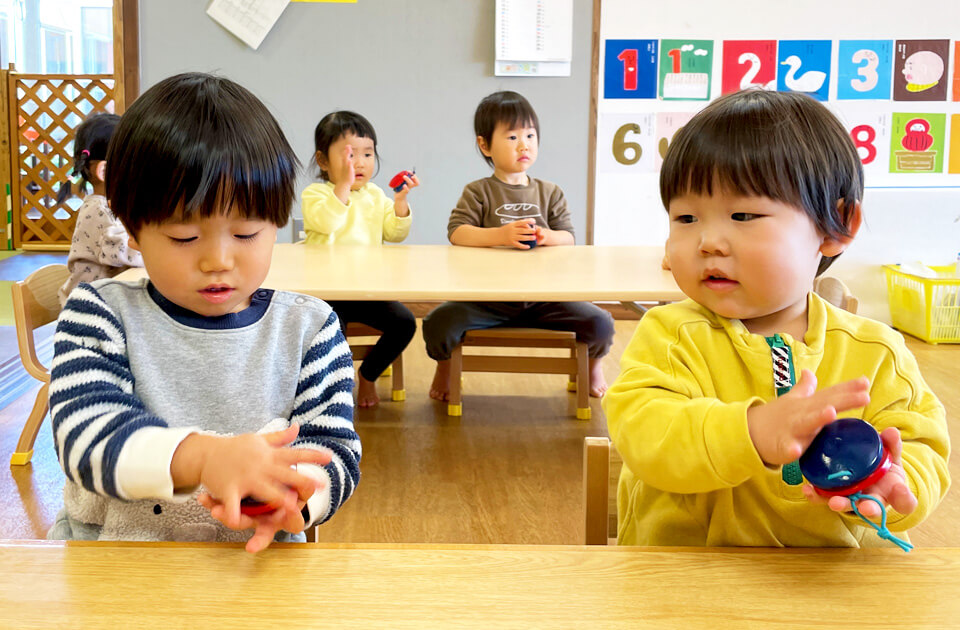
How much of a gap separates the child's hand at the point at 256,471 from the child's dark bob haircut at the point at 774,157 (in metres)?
0.43

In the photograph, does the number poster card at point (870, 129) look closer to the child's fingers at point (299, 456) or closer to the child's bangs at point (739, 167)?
the child's bangs at point (739, 167)

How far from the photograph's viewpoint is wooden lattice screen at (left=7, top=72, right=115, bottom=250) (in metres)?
6.91

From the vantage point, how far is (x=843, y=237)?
0.86 m

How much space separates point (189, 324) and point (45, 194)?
6.98 meters

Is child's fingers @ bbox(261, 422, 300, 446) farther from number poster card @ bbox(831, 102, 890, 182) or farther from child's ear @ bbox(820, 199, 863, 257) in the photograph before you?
number poster card @ bbox(831, 102, 890, 182)

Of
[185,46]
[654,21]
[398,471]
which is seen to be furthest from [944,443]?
[185,46]

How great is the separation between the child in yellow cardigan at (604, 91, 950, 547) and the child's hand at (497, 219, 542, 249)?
1.79 m

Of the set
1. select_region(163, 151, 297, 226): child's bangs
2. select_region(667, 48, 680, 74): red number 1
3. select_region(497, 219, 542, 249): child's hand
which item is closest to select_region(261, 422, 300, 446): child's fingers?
select_region(163, 151, 297, 226): child's bangs

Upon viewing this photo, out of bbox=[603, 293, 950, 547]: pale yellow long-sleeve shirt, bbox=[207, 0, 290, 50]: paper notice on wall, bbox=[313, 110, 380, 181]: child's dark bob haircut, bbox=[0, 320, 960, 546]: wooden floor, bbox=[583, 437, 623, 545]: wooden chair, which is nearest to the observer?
bbox=[603, 293, 950, 547]: pale yellow long-sleeve shirt

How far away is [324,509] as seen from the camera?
814 mm

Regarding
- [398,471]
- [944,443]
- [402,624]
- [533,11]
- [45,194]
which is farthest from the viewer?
[45,194]

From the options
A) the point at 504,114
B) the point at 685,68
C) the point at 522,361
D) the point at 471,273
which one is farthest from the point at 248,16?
the point at 471,273

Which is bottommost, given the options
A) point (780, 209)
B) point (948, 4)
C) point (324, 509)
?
point (324, 509)

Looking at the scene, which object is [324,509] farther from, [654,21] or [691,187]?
[654,21]
